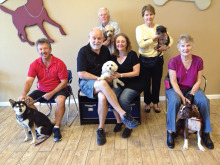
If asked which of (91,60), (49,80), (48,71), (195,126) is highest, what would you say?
(91,60)

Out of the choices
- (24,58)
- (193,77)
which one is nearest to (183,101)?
(193,77)

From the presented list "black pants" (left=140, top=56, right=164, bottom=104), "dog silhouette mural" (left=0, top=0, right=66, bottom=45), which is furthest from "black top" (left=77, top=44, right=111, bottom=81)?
"dog silhouette mural" (left=0, top=0, right=66, bottom=45)

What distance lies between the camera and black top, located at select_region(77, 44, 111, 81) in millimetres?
2268

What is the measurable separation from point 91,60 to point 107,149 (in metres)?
0.96

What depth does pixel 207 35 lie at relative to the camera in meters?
2.93

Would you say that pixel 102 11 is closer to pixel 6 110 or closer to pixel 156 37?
pixel 156 37

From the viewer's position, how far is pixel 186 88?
84.7 inches

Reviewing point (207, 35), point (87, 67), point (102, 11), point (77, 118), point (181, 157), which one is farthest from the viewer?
point (207, 35)

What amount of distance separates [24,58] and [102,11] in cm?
140

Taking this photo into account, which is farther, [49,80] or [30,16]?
[30,16]

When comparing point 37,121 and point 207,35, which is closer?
point 37,121

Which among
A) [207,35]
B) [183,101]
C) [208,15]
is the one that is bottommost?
[183,101]

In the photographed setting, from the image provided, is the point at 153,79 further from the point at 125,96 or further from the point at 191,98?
the point at 191,98

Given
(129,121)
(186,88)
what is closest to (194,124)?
(186,88)
